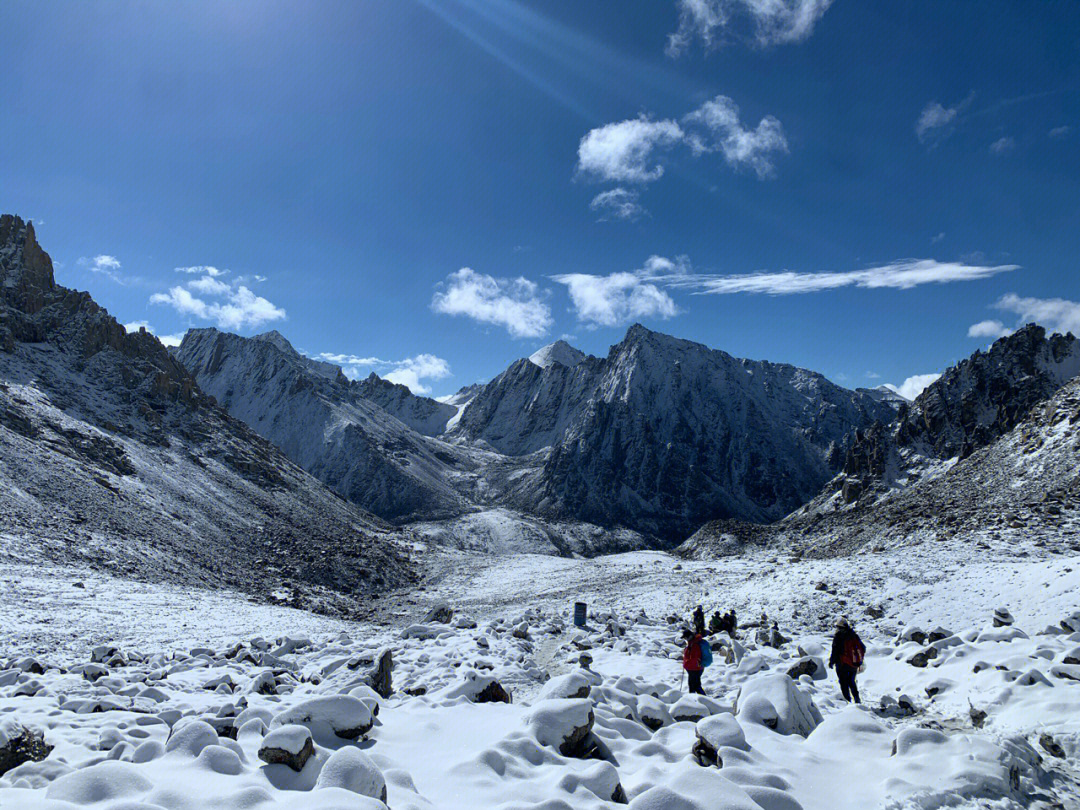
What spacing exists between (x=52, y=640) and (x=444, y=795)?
1880cm

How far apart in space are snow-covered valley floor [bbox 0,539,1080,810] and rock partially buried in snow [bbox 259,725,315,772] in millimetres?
26

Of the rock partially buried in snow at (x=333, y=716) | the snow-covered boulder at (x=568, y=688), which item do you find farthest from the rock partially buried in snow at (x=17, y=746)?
the snow-covered boulder at (x=568, y=688)

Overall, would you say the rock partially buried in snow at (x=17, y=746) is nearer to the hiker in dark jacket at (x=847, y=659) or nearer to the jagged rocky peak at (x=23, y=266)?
the hiker in dark jacket at (x=847, y=659)

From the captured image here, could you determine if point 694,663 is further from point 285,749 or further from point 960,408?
point 960,408

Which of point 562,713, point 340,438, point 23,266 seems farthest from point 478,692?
point 340,438

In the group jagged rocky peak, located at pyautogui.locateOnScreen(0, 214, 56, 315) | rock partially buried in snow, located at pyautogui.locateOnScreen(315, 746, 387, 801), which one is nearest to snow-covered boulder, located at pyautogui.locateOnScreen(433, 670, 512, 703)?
rock partially buried in snow, located at pyautogui.locateOnScreen(315, 746, 387, 801)

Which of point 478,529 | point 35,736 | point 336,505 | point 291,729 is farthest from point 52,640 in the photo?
point 478,529

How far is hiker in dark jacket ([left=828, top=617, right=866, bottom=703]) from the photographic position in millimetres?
12125

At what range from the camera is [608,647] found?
61.2 ft

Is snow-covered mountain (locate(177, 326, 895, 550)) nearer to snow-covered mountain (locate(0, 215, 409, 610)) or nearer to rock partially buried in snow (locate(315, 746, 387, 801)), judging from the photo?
snow-covered mountain (locate(0, 215, 409, 610))

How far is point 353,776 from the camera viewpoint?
600 cm

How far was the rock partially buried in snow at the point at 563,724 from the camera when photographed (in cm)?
813

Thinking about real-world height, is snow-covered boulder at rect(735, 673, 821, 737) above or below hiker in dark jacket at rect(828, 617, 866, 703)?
below

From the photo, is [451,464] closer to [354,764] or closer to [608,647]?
[608,647]
